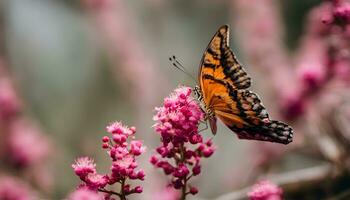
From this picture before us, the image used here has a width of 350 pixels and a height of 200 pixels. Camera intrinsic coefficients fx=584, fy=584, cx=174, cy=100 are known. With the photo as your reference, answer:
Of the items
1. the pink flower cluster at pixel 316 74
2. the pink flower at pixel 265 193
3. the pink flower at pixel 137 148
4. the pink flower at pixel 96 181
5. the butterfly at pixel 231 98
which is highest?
the pink flower cluster at pixel 316 74

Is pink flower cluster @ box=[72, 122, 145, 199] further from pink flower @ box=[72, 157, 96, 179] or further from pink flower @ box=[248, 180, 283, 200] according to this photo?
pink flower @ box=[248, 180, 283, 200]

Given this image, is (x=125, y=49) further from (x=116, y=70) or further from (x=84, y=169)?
(x=84, y=169)

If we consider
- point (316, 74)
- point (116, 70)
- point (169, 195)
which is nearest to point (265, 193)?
point (169, 195)

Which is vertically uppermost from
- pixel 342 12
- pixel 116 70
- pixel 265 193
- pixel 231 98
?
pixel 116 70

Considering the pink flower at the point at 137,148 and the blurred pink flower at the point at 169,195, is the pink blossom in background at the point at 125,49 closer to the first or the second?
the blurred pink flower at the point at 169,195

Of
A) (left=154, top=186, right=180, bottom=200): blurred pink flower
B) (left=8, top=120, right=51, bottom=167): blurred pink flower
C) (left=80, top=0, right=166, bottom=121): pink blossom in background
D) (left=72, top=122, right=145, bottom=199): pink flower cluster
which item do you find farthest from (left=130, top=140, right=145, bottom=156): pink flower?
(left=80, top=0, right=166, bottom=121): pink blossom in background

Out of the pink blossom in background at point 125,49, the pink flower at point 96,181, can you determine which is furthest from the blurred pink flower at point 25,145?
the pink flower at point 96,181
